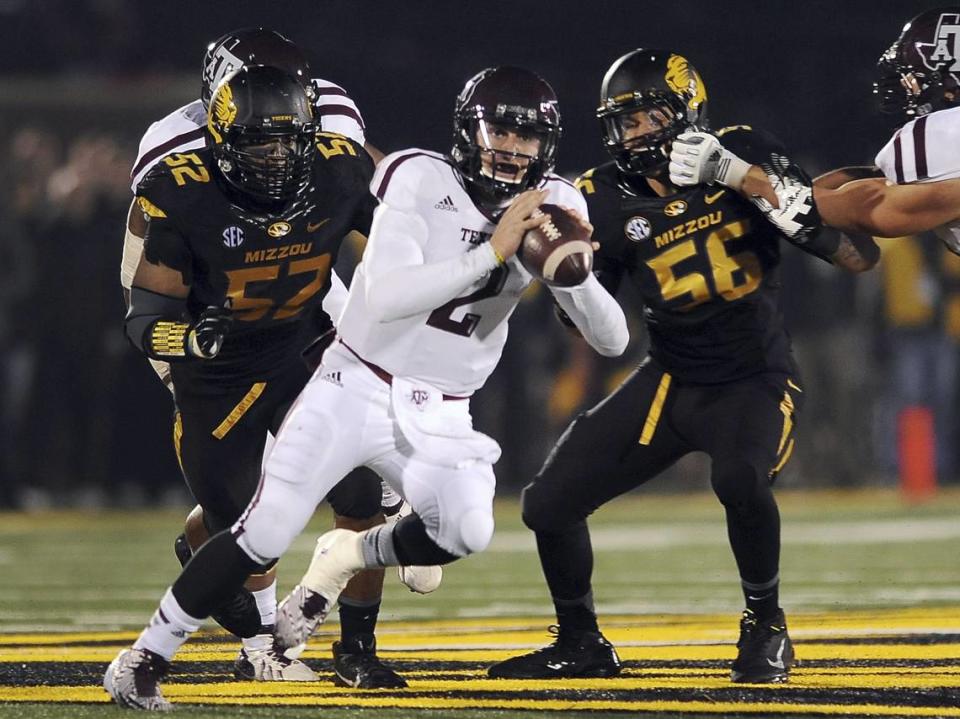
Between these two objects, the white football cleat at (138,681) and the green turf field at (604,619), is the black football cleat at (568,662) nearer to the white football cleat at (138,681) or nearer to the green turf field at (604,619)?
the green turf field at (604,619)

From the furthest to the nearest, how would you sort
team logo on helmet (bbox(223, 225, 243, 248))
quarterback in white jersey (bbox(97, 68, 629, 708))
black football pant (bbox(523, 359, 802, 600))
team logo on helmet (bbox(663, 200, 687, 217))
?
team logo on helmet (bbox(663, 200, 687, 217)) → black football pant (bbox(523, 359, 802, 600)) → team logo on helmet (bbox(223, 225, 243, 248)) → quarterback in white jersey (bbox(97, 68, 629, 708))

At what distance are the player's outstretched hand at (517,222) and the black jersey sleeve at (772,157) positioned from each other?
85cm

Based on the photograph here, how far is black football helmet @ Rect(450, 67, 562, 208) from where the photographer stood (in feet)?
14.2

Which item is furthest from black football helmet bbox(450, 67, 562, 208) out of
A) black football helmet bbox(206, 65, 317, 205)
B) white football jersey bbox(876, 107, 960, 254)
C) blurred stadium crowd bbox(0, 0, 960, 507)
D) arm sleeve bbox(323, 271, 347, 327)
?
blurred stadium crowd bbox(0, 0, 960, 507)

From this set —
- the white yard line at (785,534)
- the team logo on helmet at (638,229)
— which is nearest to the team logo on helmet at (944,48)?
the team logo on helmet at (638,229)

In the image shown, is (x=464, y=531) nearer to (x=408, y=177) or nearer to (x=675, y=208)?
(x=408, y=177)

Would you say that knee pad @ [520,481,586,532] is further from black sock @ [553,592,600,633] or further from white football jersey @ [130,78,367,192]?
white football jersey @ [130,78,367,192]

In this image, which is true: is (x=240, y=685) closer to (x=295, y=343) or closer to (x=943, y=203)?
(x=295, y=343)

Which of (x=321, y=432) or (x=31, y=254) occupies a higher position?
(x=321, y=432)

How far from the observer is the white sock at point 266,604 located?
189 inches

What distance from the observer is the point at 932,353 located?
11.4 m

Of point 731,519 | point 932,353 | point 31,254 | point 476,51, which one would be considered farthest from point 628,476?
point 476,51

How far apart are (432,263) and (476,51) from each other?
944 centimetres

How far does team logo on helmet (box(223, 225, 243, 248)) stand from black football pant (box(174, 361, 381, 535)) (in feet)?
1.37
